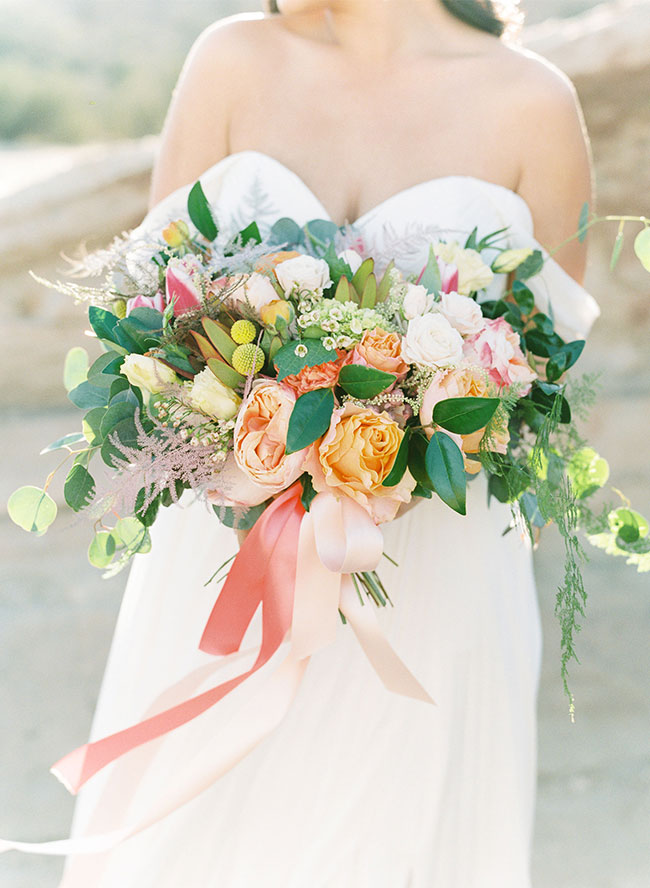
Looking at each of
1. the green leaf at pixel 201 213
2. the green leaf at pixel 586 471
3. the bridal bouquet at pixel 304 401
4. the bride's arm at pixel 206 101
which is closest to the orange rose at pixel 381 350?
the bridal bouquet at pixel 304 401

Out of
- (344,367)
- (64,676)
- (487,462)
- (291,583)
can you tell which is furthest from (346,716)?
(64,676)

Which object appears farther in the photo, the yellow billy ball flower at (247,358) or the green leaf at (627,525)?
the green leaf at (627,525)

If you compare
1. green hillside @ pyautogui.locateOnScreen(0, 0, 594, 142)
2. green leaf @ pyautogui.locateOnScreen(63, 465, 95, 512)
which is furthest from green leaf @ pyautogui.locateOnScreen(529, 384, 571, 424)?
green hillside @ pyautogui.locateOnScreen(0, 0, 594, 142)

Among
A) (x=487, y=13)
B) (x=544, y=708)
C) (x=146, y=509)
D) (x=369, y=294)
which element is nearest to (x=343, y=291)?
(x=369, y=294)

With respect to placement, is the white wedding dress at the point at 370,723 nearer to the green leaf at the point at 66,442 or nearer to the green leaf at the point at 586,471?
the green leaf at the point at 586,471

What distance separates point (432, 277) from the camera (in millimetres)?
1344

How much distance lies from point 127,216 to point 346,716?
303 cm

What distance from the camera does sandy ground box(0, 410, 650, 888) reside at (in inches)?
91.8

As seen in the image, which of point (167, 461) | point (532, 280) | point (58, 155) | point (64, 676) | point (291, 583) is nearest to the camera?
point (167, 461)

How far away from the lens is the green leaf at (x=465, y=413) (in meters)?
1.14

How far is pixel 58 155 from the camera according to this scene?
5.78m

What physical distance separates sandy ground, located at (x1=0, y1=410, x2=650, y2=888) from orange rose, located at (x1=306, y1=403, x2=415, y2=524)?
2.46 ft

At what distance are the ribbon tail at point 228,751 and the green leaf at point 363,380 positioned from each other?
0.45 meters

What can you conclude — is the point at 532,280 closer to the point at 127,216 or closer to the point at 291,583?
the point at 291,583
